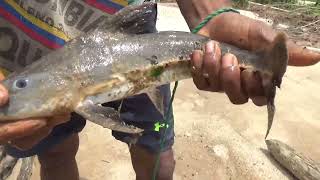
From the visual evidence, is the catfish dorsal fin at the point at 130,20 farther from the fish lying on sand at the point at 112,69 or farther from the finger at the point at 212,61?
the finger at the point at 212,61

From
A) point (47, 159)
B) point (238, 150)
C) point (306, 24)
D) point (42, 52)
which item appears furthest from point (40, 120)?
point (306, 24)

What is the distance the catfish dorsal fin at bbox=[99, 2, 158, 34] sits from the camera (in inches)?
82.8

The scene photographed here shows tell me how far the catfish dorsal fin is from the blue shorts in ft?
2.17

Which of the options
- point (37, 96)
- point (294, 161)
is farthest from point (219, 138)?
point (37, 96)

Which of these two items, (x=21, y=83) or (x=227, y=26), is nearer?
(x=21, y=83)

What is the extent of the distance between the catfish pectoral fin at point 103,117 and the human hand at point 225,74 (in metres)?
0.37

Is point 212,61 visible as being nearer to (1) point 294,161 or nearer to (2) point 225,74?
(2) point 225,74

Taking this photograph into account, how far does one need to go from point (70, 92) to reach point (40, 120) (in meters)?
0.16

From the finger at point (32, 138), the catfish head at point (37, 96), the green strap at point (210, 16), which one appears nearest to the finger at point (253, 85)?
the green strap at point (210, 16)

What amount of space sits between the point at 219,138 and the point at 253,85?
7.22 feet

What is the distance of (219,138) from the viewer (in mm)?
4234

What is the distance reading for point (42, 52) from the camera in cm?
261

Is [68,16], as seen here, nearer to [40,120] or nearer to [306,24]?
[40,120]

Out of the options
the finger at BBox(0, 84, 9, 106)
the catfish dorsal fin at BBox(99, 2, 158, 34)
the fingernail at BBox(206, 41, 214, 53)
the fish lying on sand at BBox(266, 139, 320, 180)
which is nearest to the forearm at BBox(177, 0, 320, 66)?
the fingernail at BBox(206, 41, 214, 53)
